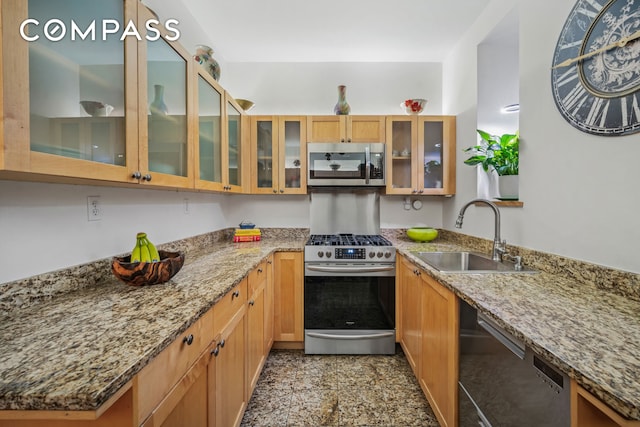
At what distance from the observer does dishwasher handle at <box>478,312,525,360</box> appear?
2.86ft

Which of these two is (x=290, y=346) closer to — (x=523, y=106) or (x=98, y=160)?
(x=98, y=160)

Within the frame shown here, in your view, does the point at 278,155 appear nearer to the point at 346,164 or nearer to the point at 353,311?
the point at 346,164

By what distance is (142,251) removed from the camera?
125 centimetres

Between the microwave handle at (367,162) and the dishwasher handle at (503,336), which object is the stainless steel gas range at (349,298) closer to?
the microwave handle at (367,162)

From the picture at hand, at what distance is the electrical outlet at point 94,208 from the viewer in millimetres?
1223

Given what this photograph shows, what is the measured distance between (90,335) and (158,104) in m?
1.03

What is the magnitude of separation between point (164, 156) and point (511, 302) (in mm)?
1668

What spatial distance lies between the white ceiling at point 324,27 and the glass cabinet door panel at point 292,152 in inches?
30.9

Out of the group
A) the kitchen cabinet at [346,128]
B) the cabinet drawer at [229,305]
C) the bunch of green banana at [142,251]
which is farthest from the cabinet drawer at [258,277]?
the kitchen cabinet at [346,128]

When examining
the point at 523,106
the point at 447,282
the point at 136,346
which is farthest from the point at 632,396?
Result: the point at 523,106

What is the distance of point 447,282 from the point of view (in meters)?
1.28

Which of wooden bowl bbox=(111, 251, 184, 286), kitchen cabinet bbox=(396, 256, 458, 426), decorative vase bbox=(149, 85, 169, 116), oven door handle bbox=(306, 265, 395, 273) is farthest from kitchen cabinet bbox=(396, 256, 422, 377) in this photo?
decorative vase bbox=(149, 85, 169, 116)

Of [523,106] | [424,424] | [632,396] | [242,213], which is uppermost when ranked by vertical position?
[523,106]

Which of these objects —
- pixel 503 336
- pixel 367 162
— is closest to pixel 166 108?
pixel 367 162
